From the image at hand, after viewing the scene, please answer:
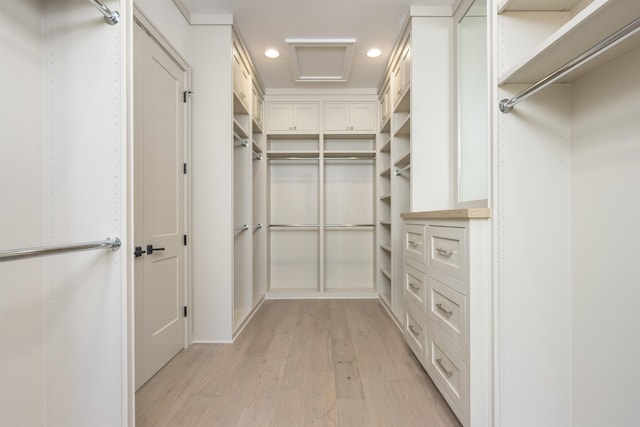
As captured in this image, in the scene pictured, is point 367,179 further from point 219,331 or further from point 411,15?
point 219,331

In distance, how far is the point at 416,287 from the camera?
206cm

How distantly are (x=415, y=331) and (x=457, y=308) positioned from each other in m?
0.71

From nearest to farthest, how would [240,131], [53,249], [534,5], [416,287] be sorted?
1. [53,249]
2. [534,5]
3. [416,287]
4. [240,131]

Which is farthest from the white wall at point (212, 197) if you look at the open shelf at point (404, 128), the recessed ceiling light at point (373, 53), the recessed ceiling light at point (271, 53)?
the open shelf at point (404, 128)

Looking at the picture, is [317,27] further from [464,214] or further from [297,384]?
[297,384]

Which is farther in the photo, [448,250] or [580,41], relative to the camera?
[448,250]

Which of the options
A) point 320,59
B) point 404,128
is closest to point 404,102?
point 404,128

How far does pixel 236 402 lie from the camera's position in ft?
5.56

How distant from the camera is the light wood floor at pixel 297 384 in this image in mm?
1564

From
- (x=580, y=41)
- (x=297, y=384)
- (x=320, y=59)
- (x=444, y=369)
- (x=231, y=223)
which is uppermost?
(x=320, y=59)

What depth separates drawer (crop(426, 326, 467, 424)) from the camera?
1.42 metres

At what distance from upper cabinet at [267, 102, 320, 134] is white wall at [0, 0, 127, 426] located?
276 centimetres

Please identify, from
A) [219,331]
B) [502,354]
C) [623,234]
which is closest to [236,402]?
[219,331]

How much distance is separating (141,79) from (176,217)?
0.93 metres
